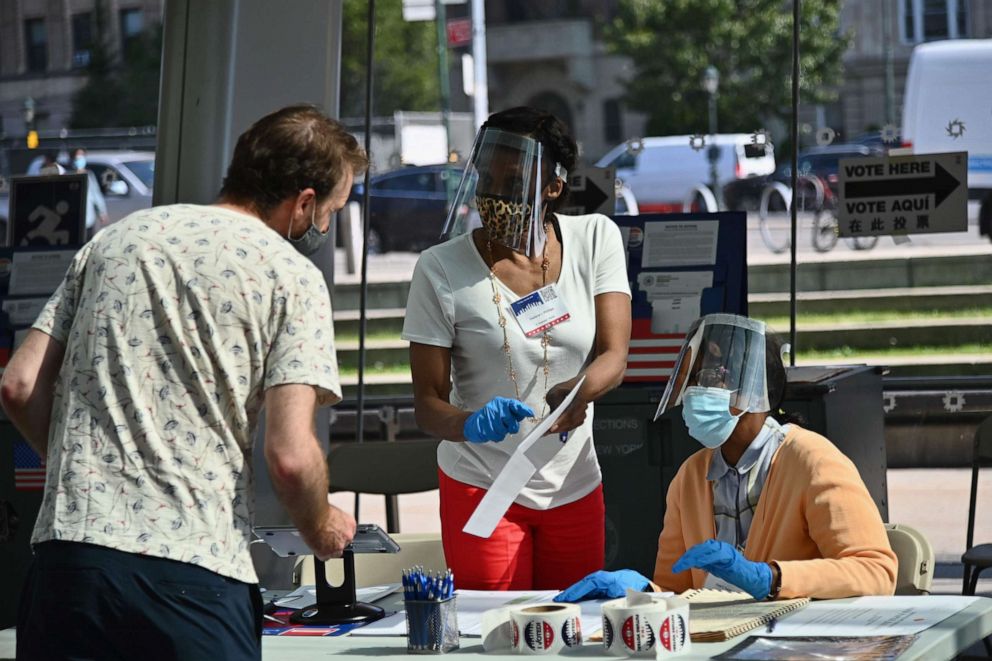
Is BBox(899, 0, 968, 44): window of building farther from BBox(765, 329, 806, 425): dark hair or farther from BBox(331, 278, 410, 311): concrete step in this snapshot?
BBox(765, 329, 806, 425): dark hair

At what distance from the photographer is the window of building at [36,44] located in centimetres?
794

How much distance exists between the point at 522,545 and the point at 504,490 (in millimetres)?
259

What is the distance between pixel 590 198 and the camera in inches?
220

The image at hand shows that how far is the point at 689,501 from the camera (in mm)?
2828

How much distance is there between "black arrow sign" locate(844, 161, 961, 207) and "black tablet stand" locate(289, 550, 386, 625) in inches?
141

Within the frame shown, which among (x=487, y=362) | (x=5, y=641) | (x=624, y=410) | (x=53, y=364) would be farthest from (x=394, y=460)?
(x=53, y=364)

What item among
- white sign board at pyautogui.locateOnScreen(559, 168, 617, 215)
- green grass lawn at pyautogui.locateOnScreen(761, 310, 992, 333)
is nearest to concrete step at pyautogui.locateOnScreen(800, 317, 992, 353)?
green grass lawn at pyautogui.locateOnScreen(761, 310, 992, 333)

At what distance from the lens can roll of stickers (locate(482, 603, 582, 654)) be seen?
2.23 m

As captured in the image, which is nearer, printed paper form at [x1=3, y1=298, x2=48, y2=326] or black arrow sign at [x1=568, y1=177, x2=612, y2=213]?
black arrow sign at [x1=568, y1=177, x2=612, y2=213]

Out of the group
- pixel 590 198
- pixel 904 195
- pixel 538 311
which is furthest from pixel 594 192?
pixel 538 311

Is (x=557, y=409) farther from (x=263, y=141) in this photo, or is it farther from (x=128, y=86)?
(x=128, y=86)

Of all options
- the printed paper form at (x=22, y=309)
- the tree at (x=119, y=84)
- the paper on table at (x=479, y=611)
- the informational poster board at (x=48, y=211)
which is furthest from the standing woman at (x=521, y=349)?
the tree at (x=119, y=84)

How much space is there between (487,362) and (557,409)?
259 millimetres

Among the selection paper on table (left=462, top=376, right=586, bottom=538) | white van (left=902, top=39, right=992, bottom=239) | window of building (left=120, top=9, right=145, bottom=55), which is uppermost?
window of building (left=120, top=9, right=145, bottom=55)
